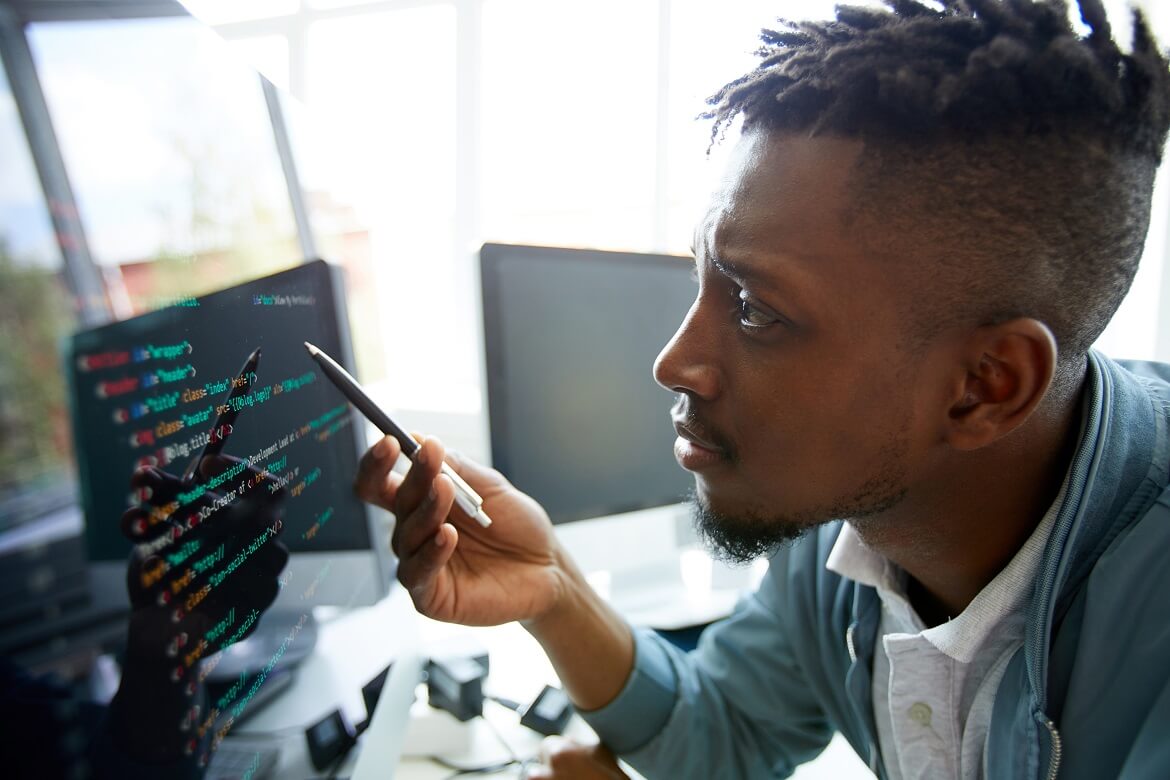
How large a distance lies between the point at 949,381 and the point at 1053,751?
28 centimetres

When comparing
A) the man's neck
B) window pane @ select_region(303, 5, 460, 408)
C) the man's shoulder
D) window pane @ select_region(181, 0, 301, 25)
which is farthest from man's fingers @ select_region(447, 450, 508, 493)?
window pane @ select_region(181, 0, 301, 25)

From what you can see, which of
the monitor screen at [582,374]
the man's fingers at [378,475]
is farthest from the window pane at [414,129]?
the man's fingers at [378,475]

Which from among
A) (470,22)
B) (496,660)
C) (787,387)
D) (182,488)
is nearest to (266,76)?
(182,488)

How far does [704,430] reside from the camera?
1.91ft

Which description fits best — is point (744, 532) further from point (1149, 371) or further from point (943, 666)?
point (1149, 371)

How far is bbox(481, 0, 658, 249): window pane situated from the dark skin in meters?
1.52

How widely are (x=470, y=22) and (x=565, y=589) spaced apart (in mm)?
1908

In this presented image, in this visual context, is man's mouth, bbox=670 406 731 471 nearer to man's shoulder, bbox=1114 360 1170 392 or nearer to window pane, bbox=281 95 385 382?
window pane, bbox=281 95 385 382

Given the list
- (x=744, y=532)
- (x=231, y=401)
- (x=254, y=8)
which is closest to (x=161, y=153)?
(x=231, y=401)

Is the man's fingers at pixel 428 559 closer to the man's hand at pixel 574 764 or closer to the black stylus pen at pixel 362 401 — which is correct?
the black stylus pen at pixel 362 401

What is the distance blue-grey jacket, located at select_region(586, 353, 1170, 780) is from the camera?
472mm

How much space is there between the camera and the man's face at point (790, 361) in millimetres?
484

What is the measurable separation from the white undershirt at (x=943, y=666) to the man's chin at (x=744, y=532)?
0.12m

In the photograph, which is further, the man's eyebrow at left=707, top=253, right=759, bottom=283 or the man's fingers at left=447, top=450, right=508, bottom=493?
the man's fingers at left=447, top=450, right=508, bottom=493
